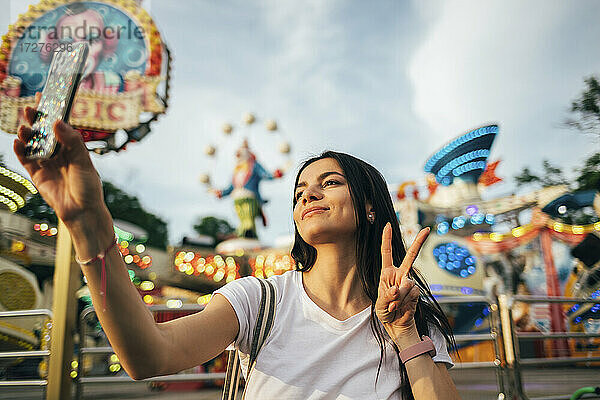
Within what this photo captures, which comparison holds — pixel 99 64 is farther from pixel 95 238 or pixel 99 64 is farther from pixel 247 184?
pixel 247 184

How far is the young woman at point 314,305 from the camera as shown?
1.11 meters

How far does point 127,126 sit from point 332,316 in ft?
13.2

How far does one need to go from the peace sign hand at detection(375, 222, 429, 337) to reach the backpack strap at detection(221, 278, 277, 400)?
1.24ft

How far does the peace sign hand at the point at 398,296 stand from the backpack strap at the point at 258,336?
38 cm

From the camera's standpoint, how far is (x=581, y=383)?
741cm

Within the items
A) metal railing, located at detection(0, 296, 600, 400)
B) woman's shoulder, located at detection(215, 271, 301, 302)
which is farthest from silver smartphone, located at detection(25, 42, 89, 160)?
metal railing, located at detection(0, 296, 600, 400)

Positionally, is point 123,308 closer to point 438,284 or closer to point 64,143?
point 64,143

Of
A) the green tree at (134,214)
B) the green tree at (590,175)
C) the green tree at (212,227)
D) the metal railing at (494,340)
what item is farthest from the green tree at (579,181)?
the green tree at (212,227)

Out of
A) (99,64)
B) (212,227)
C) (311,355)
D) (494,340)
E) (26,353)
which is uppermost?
(99,64)

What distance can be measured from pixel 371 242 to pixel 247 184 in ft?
60.2

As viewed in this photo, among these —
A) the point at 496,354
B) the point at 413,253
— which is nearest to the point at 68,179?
the point at 413,253

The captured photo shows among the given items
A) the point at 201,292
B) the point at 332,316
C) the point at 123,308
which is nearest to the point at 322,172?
the point at 332,316

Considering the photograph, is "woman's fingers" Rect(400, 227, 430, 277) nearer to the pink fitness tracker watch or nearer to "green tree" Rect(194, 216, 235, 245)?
the pink fitness tracker watch

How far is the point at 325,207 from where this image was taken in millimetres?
1786
